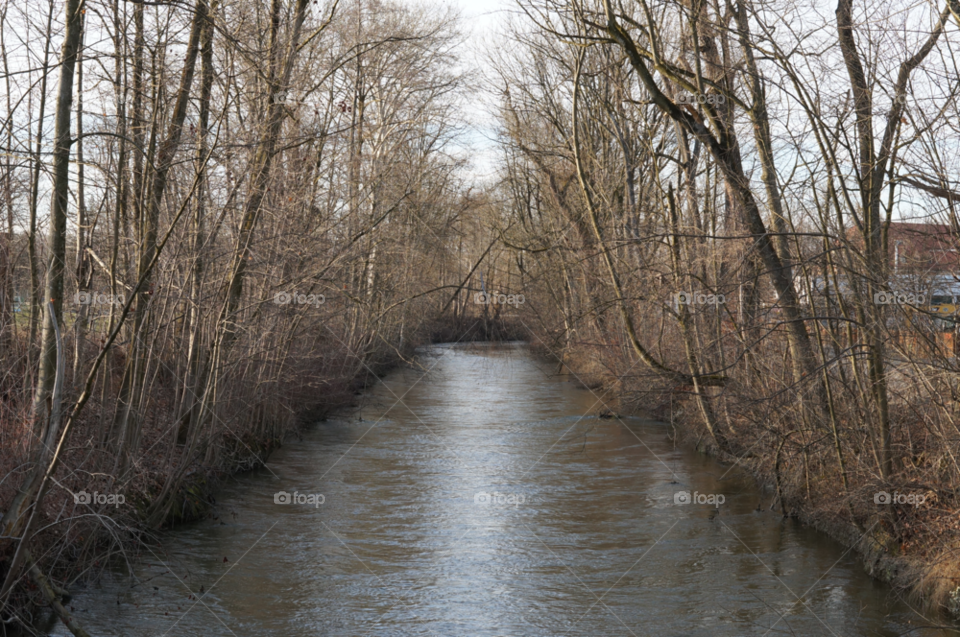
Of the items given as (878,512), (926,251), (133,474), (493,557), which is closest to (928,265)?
(926,251)

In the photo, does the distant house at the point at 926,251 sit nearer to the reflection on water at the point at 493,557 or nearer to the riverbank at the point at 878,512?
the riverbank at the point at 878,512

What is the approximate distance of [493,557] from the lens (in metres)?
9.79

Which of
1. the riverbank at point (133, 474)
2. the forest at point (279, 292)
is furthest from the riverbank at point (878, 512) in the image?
the riverbank at point (133, 474)

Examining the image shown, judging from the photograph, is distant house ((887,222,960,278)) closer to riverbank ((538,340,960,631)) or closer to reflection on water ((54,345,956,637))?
riverbank ((538,340,960,631))

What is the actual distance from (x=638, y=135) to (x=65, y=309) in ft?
54.6

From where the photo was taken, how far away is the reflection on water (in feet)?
25.9

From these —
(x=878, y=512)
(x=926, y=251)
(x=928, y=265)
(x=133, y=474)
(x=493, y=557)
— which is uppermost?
(x=926, y=251)

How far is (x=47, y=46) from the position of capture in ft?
26.0

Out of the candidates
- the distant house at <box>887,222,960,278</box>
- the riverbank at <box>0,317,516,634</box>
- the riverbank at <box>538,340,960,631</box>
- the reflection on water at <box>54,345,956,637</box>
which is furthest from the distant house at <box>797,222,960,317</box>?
the riverbank at <box>0,317,516,634</box>

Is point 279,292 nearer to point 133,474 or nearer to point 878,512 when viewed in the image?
point 133,474

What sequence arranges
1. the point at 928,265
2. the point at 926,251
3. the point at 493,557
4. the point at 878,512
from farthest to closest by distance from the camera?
the point at 493,557
the point at 878,512
the point at 926,251
the point at 928,265

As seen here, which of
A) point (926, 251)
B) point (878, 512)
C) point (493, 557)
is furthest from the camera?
point (493, 557)

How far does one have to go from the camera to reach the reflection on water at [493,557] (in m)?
7.89

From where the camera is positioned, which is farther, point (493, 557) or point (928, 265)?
point (493, 557)
